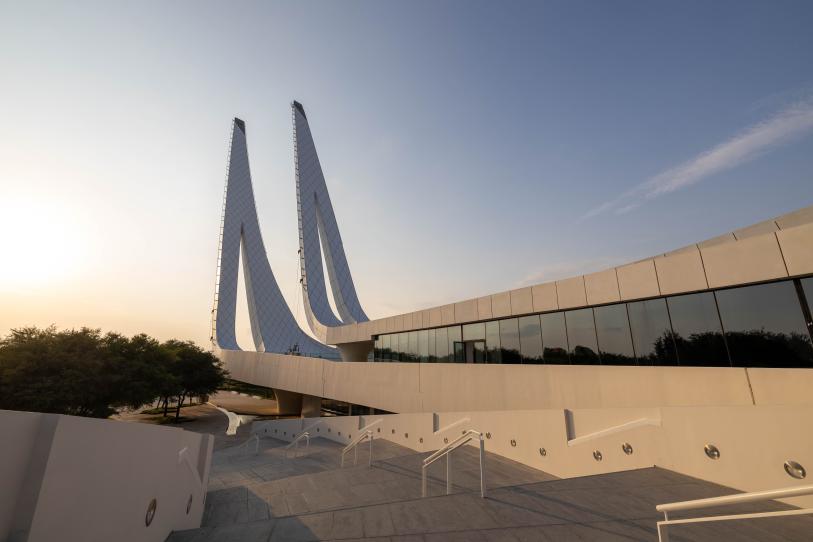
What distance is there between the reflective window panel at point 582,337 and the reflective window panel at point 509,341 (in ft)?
7.62

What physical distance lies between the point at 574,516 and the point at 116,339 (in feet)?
114

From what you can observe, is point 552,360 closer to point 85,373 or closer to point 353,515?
point 353,515

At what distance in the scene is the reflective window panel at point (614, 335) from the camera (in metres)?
10.9

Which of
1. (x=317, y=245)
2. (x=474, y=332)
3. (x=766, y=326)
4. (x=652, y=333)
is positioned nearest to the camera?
(x=766, y=326)

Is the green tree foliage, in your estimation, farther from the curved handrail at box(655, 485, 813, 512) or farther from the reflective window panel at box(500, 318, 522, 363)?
the curved handrail at box(655, 485, 813, 512)

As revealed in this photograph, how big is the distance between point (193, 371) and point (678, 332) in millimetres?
43073

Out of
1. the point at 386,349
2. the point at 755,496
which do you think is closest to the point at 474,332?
the point at 386,349

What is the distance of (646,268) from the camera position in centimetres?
1060

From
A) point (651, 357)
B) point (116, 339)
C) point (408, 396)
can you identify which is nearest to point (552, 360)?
point (651, 357)

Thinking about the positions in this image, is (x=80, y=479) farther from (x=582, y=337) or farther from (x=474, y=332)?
(x=474, y=332)

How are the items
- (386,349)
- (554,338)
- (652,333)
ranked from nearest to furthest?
(652,333) → (554,338) → (386,349)

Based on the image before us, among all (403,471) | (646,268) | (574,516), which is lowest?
(403,471)

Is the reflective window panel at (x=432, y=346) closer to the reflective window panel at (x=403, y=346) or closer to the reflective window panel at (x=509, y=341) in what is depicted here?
the reflective window panel at (x=403, y=346)

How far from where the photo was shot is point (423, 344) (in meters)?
20.2
